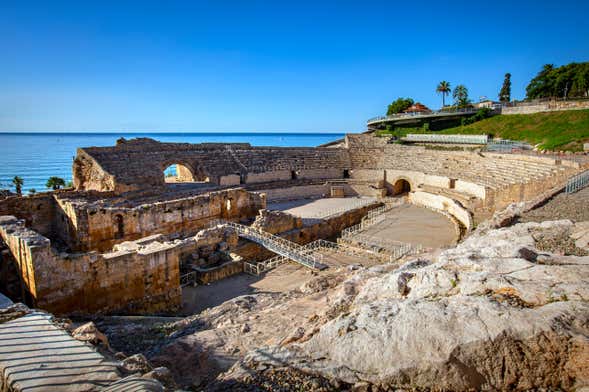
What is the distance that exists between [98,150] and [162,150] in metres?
4.55

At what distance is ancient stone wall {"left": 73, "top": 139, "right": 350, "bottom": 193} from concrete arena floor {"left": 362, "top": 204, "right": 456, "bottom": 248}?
1054 cm

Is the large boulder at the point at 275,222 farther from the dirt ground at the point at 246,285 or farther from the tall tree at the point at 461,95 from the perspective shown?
the tall tree at the point at 461,95

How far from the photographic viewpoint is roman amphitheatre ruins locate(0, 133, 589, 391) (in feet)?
13.9

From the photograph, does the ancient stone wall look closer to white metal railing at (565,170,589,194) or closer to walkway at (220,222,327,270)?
walkway at (220,222,327,270)

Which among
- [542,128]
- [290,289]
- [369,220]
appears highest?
[542,128]

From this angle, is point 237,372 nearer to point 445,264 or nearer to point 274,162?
point 445,264

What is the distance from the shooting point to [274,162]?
3306 centimetres

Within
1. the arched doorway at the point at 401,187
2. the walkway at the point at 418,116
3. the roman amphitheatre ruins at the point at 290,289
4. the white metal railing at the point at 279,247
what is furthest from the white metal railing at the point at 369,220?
the walkway at the point at 418,116

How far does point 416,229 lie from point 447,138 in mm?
21348

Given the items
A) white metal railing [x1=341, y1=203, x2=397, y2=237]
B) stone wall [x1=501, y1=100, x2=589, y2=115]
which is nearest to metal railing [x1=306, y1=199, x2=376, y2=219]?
white metal railing [x1=341, y1=203, x2=397, y2=237]

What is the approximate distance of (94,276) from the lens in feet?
35.4

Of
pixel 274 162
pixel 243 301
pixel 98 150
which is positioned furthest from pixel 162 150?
pixel 243 301

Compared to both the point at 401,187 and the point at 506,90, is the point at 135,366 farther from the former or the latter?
the point at 506,90

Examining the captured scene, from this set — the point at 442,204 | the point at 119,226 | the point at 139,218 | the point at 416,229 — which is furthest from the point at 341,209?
the point at 119,226
